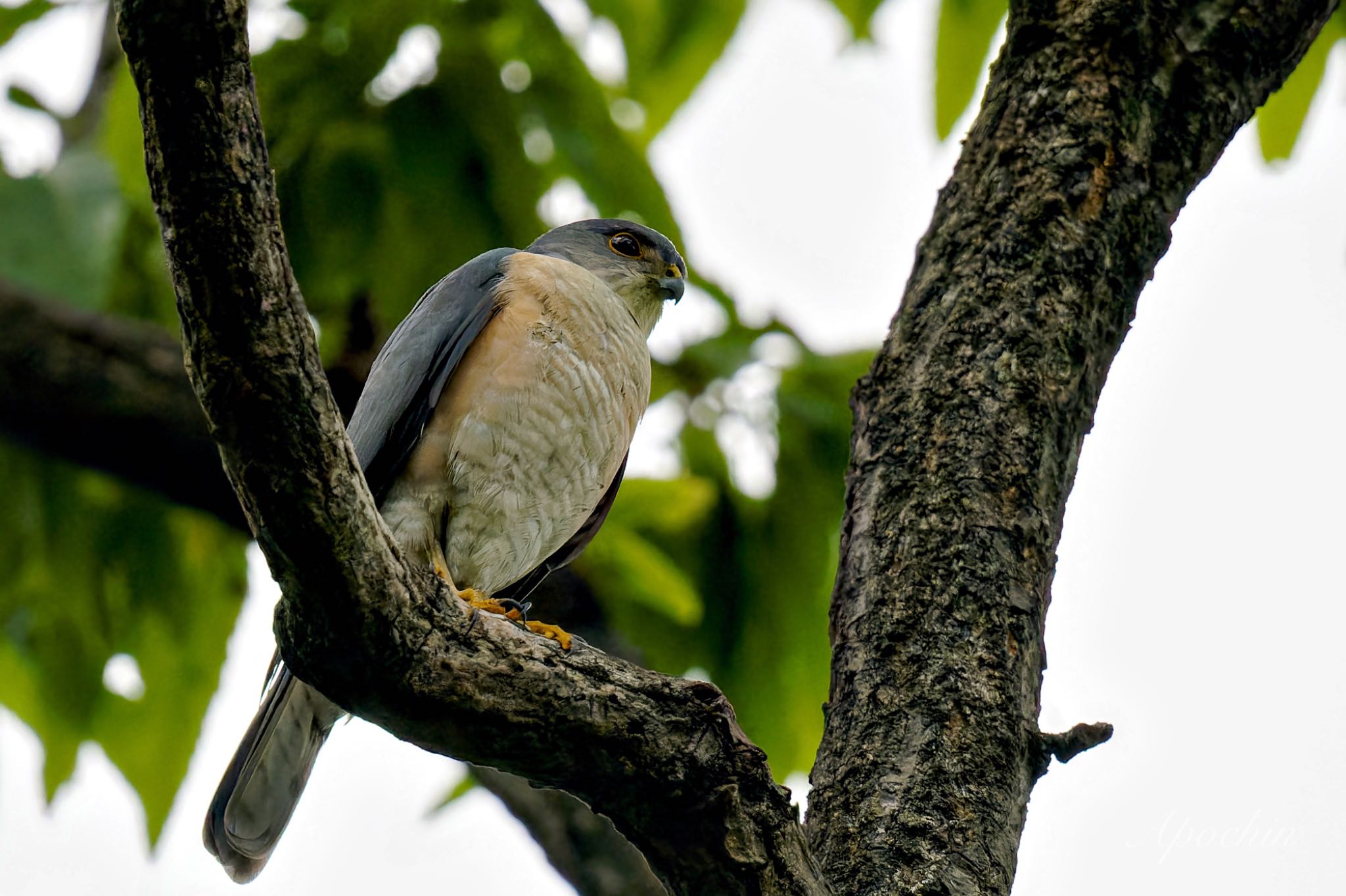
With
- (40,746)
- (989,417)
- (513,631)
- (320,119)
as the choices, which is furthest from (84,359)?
(989,417)

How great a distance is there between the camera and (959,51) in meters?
4.63

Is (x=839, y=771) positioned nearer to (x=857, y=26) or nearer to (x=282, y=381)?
(x=282, y=381)

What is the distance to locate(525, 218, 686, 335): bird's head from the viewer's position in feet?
15.9

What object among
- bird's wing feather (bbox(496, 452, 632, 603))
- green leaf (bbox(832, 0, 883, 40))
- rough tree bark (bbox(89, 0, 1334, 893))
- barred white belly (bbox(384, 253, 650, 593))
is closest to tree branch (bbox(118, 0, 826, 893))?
rough tree bark (bbox(89, 0, 1334, 893))

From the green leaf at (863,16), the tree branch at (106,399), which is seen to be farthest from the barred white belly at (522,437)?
the green leaf at (863,16)

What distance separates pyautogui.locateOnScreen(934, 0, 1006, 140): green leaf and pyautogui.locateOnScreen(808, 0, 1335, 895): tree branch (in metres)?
1.20

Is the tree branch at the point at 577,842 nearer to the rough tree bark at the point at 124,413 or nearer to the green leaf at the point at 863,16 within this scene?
the rough tree bark at the point at 124,413

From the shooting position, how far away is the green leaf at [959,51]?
4.60 metres

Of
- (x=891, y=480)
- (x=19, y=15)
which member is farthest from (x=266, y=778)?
(x=19, y=15)

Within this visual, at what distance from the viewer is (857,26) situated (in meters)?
5.08

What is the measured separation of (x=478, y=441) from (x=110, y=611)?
7.55 ft

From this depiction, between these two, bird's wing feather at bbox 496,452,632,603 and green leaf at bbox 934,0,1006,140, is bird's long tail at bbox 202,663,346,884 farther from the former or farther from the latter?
green leaf at bbox 934,0,1006,140

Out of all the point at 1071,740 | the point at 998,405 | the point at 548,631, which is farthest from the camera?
the point at 548,631

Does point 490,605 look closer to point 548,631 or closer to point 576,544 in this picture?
point 548,631
